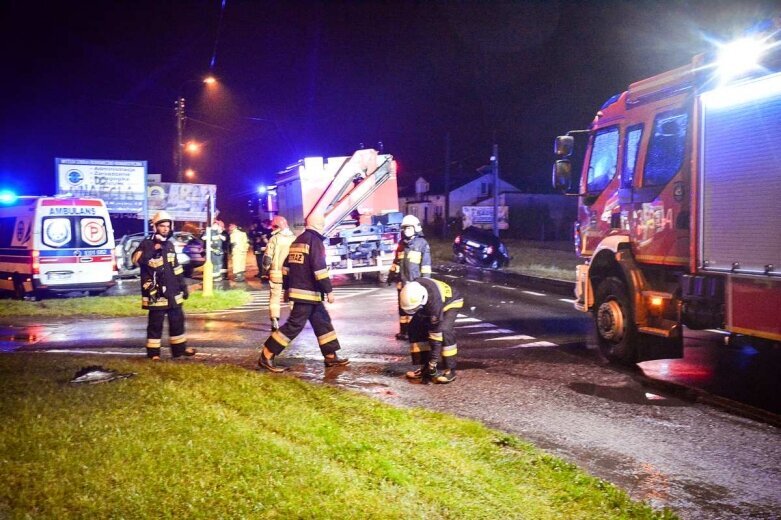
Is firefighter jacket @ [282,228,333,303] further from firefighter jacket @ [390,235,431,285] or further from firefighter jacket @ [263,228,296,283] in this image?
firefighter jacket @ [263,228,296,283]

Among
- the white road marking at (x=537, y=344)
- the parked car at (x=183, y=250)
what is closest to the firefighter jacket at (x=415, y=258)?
the white road marking at (x=537, y=344)

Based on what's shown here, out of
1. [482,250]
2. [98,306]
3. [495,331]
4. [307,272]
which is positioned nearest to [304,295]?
[307,272]

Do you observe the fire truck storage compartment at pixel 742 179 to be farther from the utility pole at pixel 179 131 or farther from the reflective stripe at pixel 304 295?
the utility pole at pixel 179 131

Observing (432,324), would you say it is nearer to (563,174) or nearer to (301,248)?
(301,248)

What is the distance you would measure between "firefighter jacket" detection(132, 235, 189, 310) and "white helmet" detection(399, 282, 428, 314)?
3222mm

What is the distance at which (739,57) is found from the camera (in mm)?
6594

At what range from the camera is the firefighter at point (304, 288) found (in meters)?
7.73

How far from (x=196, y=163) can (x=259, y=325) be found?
1986 inches

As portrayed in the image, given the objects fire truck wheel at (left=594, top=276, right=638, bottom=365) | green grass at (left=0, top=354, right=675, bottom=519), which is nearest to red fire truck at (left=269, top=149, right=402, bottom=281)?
fire truck wheel at (left=594, top=276, right=638, bottom=365)

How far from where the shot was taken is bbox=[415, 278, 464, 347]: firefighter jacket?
705cm

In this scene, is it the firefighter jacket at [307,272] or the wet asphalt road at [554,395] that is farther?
the firefighter jacket at [307,272]

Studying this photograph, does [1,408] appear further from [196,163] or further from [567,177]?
[196,163]

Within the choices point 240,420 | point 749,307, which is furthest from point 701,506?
point 240,420

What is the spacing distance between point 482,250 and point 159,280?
57.0ft
